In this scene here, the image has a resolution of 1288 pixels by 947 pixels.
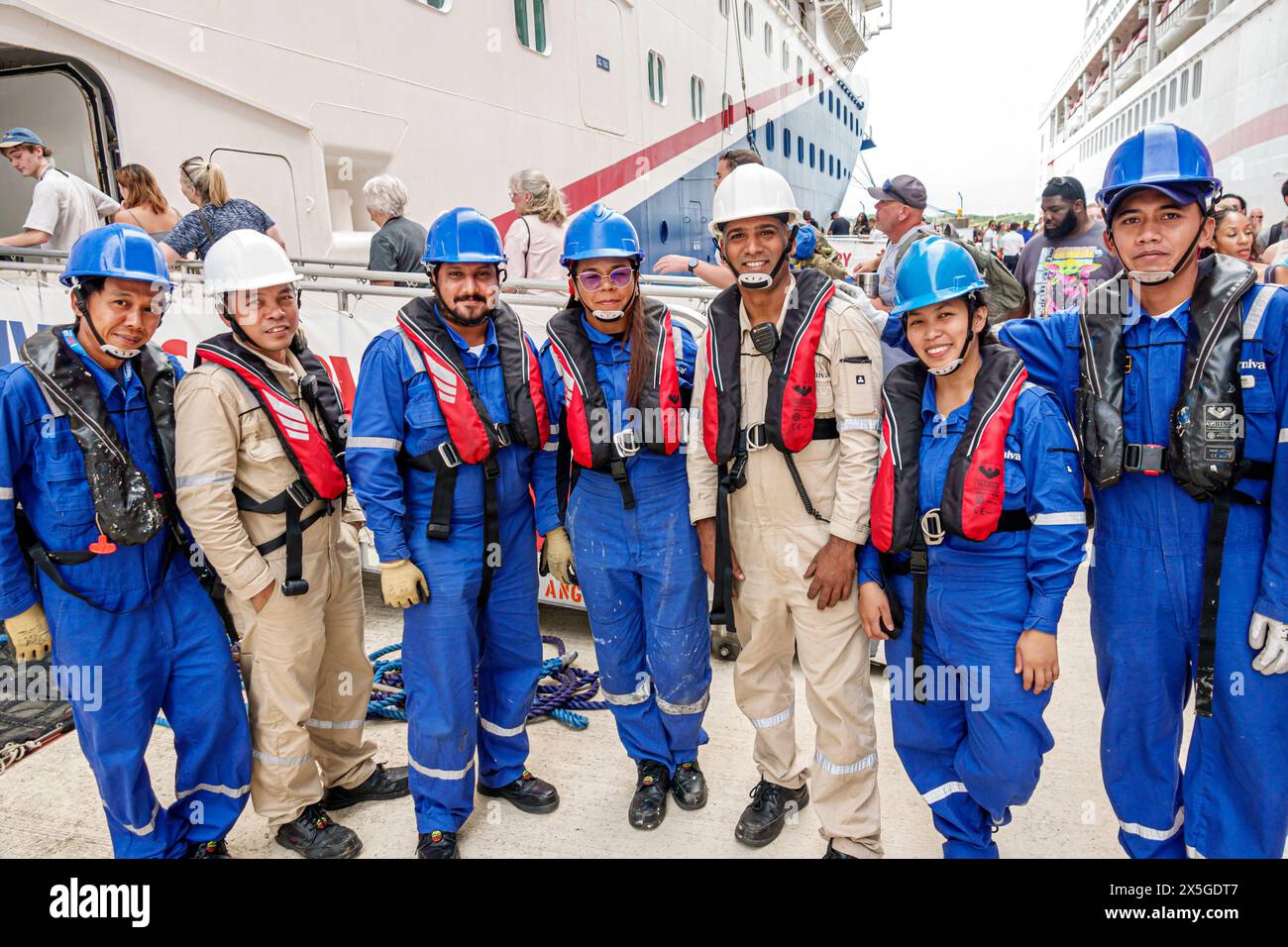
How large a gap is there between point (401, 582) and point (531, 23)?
8878 mm

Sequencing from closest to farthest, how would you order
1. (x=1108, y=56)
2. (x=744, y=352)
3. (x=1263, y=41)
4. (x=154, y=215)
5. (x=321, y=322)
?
(x=744, y=352)
(x=321, y=322)
(x=154, y=215)
(x=1263, y=41)
(x=1108, y=56)

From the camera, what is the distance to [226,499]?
248 cm

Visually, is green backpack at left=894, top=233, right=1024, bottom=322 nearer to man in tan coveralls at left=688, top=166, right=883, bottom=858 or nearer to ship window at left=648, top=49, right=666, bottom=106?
man in tan coveralls at left=688, top=166, right=883, bottom=858

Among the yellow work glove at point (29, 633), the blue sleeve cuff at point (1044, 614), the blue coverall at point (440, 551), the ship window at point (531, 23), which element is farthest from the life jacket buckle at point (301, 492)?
the ship window at point (531, 23)

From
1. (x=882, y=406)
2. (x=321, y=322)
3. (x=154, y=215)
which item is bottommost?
(x=882, y=406)

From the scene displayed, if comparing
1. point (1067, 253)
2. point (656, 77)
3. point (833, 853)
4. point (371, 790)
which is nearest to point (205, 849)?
point (371, 790)

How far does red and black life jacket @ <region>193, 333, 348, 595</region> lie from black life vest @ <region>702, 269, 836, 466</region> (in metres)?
1.33

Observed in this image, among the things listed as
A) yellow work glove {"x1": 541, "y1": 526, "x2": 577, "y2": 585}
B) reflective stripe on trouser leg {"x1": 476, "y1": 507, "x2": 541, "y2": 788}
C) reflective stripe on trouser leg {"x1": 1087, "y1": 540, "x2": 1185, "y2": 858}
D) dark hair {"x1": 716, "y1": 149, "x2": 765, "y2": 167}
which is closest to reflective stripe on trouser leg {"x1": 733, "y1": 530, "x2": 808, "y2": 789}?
yellow work glove {"x1": 541, "y1": 526, "x2": 577, "y2": 585}

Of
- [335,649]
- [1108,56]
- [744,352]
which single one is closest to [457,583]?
[335,649]

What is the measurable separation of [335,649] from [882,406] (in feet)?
7.20

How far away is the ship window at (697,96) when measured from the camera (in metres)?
14.3

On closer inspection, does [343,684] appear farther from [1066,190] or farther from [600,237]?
[1066,190]

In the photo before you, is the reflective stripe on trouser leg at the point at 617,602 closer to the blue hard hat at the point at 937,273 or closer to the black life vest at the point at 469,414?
the black life vest at the point at 469,414
